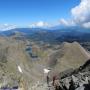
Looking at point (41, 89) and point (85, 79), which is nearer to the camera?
point (85, 79)

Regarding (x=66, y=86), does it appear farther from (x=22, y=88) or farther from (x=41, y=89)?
(x=41, y=89)

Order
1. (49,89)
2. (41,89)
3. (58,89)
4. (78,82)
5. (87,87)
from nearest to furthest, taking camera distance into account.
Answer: (87,87) < (78,82) < (58,89) < (49,89) < (41,89)

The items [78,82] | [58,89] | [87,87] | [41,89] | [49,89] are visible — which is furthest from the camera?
[41,89]

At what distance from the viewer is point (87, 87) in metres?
32.5

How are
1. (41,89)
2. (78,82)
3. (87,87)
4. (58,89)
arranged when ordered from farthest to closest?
(41,89)
(58,89)
(78,82)
(87,87)

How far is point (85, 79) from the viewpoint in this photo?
38.8 m

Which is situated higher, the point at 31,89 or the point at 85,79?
the point at 85,79

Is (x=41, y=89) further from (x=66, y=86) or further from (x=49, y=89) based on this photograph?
(x=66, y=86)

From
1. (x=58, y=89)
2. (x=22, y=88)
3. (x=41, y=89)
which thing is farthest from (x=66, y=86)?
(x=41, y=89)

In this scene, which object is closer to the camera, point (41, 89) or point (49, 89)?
point (49, 89)

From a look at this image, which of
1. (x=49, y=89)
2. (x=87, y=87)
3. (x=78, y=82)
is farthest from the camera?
(x=49, y=89)

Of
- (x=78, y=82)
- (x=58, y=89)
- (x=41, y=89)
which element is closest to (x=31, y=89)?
(x=41, y=89)

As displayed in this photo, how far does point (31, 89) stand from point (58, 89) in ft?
33.0

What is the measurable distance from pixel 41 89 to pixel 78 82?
13.7m
